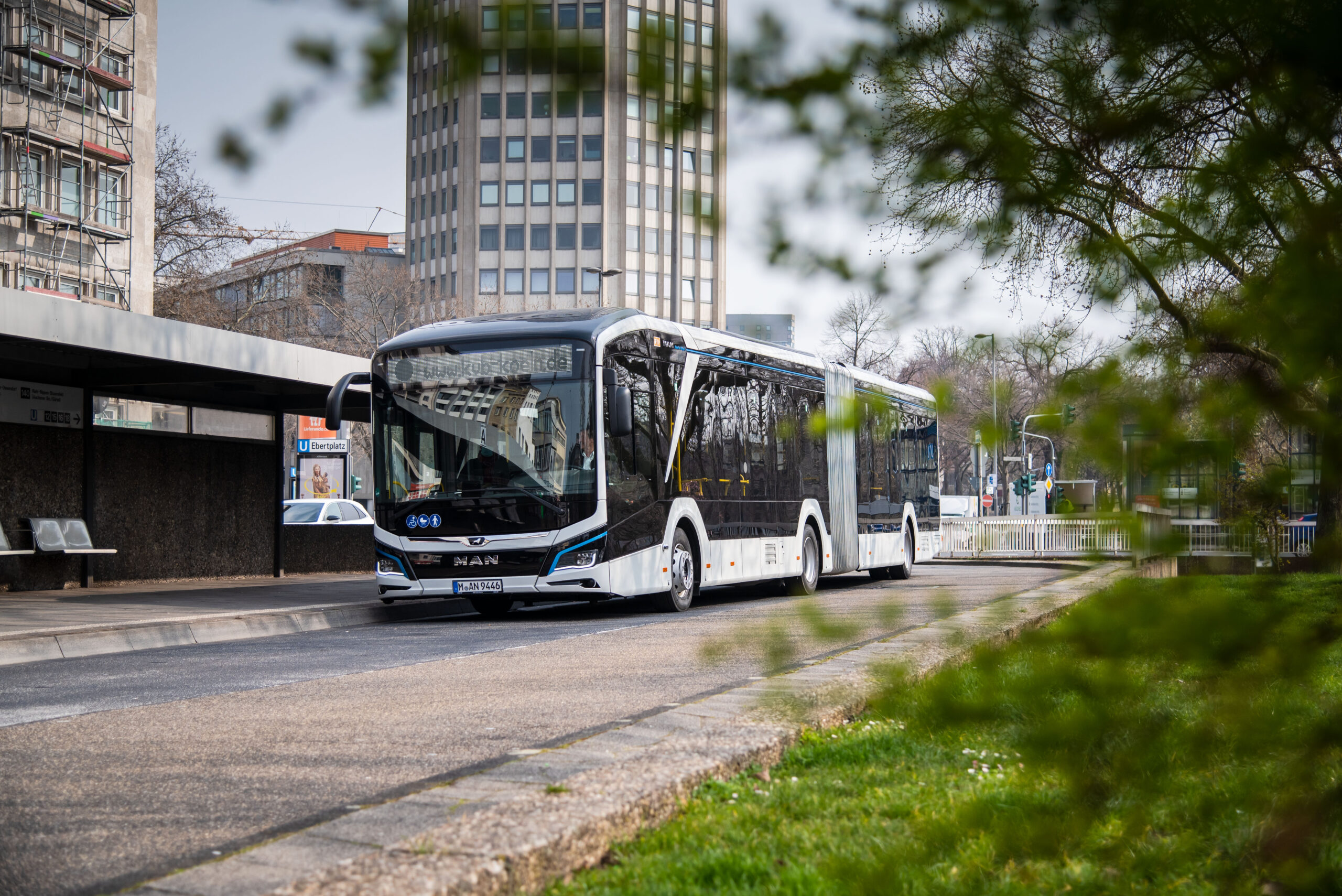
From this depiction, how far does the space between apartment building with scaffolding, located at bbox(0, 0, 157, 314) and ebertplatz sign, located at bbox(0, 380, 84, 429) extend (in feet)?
75.1

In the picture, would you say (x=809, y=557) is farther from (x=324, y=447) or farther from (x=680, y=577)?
(x=324, y=447)

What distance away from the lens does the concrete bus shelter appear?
15016 mm

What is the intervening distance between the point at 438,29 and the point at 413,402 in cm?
1327

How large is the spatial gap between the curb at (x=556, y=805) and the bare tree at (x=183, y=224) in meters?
38.6

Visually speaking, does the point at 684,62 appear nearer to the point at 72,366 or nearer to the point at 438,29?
the point at 438,29

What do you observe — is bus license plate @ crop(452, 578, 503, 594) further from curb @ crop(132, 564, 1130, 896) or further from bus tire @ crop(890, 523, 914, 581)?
bus tire @ crop(890, 523, 914, 581)

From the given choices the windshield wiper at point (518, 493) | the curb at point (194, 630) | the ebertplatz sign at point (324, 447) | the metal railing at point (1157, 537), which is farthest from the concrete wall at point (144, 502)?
the metal railing at point (1157, 537)

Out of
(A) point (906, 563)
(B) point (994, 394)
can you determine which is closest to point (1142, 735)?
(B) point (994, 394)

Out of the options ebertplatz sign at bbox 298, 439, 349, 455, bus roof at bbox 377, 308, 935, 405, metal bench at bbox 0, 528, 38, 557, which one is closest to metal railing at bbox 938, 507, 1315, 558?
bus roof at bbox 377, 308, 935, 405

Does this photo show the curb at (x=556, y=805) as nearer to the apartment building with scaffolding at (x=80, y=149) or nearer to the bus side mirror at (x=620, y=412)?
the bus side mirror at (x=620, y=412)

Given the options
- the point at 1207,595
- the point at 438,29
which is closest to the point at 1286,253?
the point at 1207,595

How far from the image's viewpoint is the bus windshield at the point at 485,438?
14.1 m

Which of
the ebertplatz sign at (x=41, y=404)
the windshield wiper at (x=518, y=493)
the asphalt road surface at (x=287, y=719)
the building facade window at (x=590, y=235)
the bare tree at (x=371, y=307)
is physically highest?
the building facade window at (x=590, y=235)

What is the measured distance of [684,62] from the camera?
5.70ft
